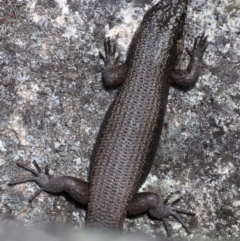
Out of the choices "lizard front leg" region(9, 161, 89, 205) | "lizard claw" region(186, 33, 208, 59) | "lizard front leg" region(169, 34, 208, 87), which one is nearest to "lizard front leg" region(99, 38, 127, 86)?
"lizard front leg" region(169, 34, 208, 87)

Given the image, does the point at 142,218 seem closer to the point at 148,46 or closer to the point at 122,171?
the point at 122,171

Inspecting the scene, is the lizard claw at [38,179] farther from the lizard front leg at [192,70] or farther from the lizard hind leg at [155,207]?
the lizard front leg at [192,70]

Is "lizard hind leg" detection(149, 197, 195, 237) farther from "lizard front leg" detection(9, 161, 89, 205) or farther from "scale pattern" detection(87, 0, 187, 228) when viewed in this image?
"lizard front leg" detection(9, 161, 89, 205)

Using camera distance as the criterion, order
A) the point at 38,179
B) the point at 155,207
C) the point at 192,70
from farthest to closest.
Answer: the point at 192,70 < the point at 38,179 < the point at 155,207

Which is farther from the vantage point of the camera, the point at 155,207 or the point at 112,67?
the point at 112,67

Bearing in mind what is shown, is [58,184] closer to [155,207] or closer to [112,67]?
[155,207]

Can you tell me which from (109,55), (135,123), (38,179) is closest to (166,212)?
(135,123)

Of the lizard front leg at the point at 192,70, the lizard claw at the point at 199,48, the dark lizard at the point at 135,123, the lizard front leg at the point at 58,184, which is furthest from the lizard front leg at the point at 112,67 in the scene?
the lizard front leg at the point at 58,184

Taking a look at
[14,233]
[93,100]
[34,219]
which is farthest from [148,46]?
[14,233]

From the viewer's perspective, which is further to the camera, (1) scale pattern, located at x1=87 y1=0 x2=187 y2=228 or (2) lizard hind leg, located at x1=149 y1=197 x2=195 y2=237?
(2) lizard hind leg, located at x1=149 y1=197 x2=195 y2=237
